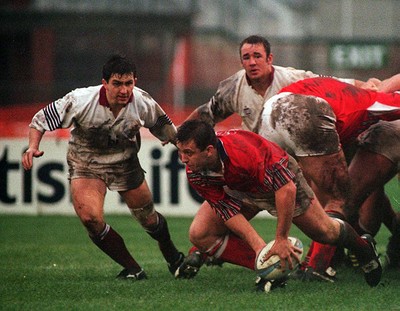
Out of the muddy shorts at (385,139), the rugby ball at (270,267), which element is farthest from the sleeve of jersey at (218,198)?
the muddy shorts at (385,139)

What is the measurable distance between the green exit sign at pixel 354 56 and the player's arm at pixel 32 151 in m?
14.7

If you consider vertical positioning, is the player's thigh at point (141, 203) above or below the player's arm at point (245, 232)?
below

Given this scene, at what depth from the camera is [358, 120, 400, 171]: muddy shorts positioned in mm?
8969

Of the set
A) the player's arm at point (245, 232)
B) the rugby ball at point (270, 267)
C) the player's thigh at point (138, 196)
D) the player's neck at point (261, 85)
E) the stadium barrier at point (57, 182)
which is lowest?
the stadium barrier at point (57, 182)

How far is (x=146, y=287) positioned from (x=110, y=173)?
108 cm

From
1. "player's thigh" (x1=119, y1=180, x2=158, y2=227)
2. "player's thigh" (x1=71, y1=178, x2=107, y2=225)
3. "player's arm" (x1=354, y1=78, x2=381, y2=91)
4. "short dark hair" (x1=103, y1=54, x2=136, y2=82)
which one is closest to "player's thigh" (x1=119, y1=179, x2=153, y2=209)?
"player's thigh" (x1=119, y1=180, x2=158, y2=227)

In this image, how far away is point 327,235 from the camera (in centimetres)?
783

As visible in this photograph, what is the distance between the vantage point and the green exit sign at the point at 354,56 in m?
22.8

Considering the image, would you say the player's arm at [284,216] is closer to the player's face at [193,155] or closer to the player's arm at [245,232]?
the player's arm at [245,232]

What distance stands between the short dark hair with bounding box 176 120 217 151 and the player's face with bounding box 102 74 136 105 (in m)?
1.25

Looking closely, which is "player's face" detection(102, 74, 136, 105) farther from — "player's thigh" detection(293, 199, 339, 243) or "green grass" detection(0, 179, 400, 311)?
"player's thigh" detection(293, 199, 339, 243)

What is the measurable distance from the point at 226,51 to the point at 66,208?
37.4 ft

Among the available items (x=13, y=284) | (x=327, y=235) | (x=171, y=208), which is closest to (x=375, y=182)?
(x=327, y=235)

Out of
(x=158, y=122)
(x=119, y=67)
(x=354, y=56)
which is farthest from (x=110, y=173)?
(x=354, y=56)
